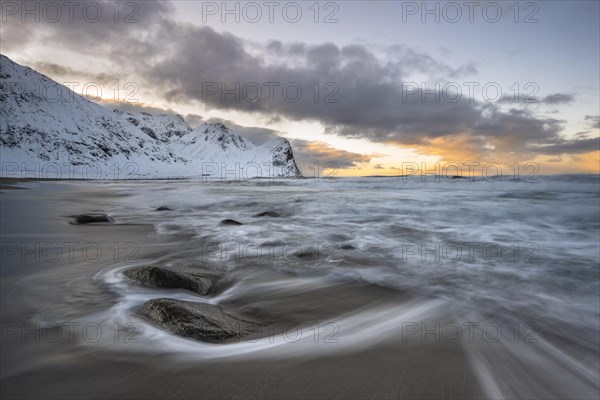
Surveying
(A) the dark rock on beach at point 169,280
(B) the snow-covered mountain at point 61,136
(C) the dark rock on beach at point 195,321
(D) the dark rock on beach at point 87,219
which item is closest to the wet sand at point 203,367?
(C) the dark rock on beach at point 195,321

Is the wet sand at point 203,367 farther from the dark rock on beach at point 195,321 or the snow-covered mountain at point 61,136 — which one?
the snow-covered mountain at point 61,136

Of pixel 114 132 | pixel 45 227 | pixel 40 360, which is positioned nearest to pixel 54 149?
pixel 114 132

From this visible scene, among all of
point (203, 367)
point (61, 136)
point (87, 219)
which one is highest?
point (61, 136)

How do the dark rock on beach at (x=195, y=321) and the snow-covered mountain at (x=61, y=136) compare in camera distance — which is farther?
the snow-covered mountain at (x=61, y=136)

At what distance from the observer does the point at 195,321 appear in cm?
233

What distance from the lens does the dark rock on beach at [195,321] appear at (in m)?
2.26

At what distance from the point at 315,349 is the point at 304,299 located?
1.10 m

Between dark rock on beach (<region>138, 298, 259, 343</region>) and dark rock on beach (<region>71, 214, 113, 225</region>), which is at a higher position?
dark rock on beach (<region>71, 214, 113, 225</region>)

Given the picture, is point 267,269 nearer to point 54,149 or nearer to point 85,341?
point 85,341

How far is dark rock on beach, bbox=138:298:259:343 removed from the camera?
7.42 feet

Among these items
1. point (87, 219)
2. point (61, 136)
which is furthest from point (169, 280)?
point (61, 136)

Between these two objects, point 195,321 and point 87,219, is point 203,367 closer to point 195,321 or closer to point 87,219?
point 195,321

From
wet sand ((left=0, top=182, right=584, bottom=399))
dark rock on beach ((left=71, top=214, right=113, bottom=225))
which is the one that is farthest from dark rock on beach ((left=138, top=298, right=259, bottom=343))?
dark rock on beach ((left=71, top=214, right=113, bottom=225))

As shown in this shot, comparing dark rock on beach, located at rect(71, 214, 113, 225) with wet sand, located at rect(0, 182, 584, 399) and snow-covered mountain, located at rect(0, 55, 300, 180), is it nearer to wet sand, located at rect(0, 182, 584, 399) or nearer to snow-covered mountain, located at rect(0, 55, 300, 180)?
wet sand, located at rect(0, 182, 584, 399)
